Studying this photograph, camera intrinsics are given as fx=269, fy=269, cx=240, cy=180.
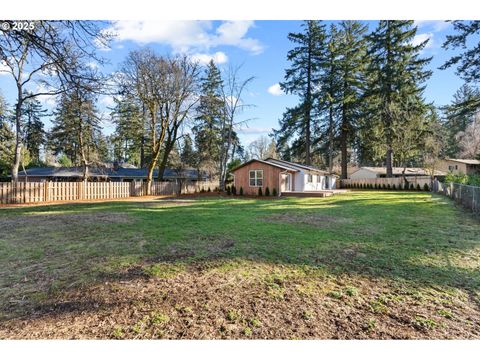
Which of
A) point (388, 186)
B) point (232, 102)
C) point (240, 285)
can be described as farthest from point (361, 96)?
point (240, 285)

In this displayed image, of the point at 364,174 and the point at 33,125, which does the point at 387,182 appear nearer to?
the point at 364,174

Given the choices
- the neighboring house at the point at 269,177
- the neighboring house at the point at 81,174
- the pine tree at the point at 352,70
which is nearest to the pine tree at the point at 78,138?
the neighboring house at the point at 81,174

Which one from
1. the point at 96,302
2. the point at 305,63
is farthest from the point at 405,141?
the point at 96,302

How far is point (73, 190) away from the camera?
14102 millimetres

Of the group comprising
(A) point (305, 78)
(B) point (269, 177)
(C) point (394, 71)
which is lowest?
(B) point (269, 177)

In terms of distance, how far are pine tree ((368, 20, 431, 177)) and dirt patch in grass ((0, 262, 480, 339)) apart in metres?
24.5

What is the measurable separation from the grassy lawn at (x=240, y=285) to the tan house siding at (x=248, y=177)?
11907mm

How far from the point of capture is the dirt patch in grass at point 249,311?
1872mm

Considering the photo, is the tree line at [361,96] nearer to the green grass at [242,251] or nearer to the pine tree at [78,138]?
the pine tree at [78,138]

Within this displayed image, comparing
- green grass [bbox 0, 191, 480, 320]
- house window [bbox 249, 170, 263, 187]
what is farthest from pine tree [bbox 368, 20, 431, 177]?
green grass [bbox 0, 191, 480, 320]

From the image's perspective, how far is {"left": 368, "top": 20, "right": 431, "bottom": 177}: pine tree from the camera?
22656 mm

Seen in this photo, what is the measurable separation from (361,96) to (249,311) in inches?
1087

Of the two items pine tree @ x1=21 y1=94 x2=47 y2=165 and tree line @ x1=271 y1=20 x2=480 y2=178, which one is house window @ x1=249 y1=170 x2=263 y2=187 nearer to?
tree line @ x1=271 y1=20 x2=480 y2=178
